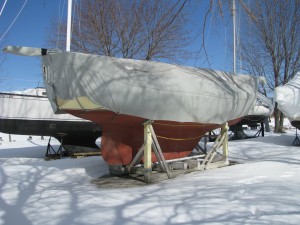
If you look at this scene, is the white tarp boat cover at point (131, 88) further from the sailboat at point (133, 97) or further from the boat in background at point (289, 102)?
the boat in background at point (289, 102)

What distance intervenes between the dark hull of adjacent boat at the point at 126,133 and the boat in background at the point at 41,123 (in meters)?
6.21

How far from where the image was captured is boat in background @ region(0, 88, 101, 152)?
13055 mm

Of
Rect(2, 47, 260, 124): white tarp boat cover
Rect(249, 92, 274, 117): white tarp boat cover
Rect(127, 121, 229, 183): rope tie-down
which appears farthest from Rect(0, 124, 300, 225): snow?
Rect(249, 92, 274, 117): white tarp boat cover

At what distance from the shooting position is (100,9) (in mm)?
19750

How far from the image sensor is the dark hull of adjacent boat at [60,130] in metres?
13.3

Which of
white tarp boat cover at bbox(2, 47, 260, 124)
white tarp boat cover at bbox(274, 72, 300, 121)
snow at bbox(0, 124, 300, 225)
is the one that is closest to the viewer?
snow at bbox(0, 124, 300, 225)

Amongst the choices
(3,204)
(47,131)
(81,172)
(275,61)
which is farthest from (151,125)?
(275,61)

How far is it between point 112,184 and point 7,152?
905 cm

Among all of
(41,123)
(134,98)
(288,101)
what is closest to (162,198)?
(134,98)

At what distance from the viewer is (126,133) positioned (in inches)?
324

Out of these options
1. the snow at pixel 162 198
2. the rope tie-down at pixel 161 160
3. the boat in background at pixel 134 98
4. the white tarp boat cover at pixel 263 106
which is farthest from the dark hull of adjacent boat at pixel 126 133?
the white tarp boat cover at pixel 263 106

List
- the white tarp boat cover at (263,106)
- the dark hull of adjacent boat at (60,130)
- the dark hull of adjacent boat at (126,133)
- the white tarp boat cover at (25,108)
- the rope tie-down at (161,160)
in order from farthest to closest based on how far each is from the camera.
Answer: the white tarp boat cover at (263,106) < the dark hull of adjacent boat at (60,130) < the white tarp boat cover at (25,108) < the dark hull of adjacent boat at (126,133) < the rope tie-down at (161,160)

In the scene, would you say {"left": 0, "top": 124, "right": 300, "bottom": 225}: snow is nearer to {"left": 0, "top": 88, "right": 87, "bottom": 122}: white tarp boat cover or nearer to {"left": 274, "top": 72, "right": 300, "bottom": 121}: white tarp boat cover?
{"left": 274, "top": 72, "right": 300, "bottom": 121}: white tarp boat cover

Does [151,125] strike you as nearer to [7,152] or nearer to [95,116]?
[95,116]
